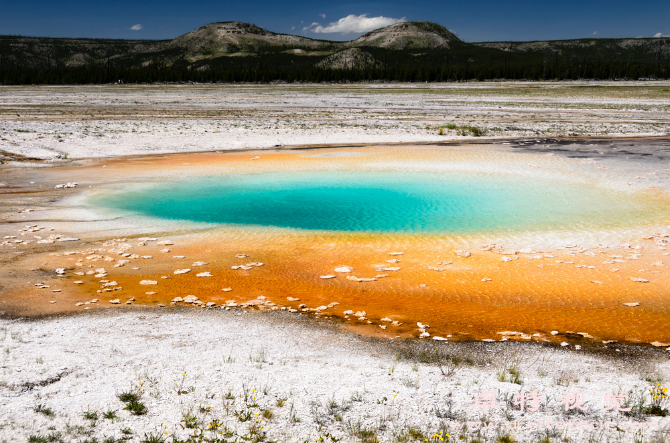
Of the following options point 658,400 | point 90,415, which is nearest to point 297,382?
point 90,415

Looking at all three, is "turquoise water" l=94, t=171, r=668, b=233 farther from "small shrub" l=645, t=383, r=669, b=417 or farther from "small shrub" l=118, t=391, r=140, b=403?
"small shrub" l=118, t=391, r=140, b=403

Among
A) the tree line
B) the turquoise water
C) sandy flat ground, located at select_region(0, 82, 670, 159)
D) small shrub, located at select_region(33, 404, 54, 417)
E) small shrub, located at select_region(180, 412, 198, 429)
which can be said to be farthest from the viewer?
the tree line

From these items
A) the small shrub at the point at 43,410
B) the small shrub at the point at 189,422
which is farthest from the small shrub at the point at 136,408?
the small shrub at the point at 43,410

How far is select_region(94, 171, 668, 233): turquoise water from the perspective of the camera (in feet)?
43.8

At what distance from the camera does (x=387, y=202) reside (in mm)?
15617

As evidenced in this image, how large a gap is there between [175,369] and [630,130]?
113 ft

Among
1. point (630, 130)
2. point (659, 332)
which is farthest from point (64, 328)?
point (630, 130)

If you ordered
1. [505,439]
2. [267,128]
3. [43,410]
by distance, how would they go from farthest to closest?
[267,128], [43,410], [505,439]

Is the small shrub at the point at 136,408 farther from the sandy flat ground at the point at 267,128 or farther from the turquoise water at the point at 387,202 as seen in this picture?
the sandy flat ground at the point at 267,128

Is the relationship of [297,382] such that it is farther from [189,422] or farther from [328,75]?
[328,75]

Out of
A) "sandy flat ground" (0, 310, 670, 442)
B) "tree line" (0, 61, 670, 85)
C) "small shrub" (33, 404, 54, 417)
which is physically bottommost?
"sandy flat ground" (0, 310, 670, 442)

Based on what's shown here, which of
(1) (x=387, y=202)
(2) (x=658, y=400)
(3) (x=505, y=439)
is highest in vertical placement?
(1) (x=387, y=202)

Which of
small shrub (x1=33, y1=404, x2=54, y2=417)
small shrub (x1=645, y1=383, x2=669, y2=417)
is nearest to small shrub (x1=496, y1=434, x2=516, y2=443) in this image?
small shrub (x1=645, y1=383, x2=669, y2=417)

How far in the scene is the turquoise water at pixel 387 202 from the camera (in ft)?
43.8
